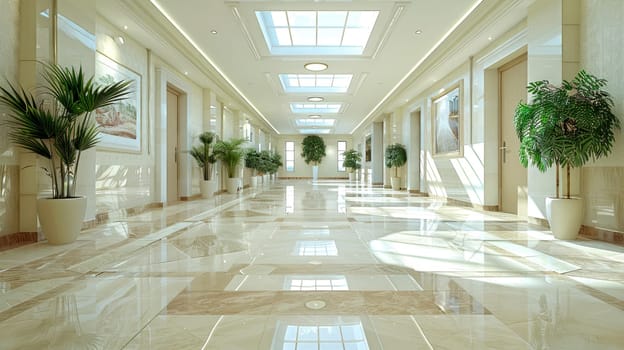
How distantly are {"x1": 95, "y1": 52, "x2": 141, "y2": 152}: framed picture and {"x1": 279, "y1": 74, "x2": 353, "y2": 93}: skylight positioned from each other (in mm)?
5468

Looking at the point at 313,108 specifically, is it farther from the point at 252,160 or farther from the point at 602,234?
the point at 602,234

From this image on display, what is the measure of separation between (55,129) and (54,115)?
37cm

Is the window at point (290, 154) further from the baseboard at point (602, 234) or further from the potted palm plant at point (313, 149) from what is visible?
the baseboard at point (602, 234)

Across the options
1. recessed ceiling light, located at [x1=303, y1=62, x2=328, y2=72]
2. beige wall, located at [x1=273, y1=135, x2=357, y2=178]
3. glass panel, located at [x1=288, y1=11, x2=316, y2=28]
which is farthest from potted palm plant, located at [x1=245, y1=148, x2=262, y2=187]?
beige wall, located at [x1=273, y1=135, x2=357, y2=178]

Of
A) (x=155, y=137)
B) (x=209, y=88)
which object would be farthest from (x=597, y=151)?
(x=209, y=88)

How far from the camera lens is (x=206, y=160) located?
11219mm

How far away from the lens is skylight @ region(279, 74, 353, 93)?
1223 cm

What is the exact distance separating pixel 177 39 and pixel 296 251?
5831mm

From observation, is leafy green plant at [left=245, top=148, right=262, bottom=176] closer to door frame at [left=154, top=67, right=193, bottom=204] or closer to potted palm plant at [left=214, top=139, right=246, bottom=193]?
potted palm plant at [left=214, top=139, right=246, bottom=193]

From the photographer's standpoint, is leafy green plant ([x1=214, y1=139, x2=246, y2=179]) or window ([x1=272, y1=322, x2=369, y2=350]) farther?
leafy green plant ([x1=214, y1=139, x2=246, y2=179])

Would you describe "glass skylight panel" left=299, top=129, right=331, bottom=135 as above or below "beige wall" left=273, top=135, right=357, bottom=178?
above

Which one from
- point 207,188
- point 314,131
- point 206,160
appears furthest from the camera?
point 314,131

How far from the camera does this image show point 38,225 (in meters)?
4.45

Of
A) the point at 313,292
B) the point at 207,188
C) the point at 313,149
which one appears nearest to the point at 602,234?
the point at 313,292
